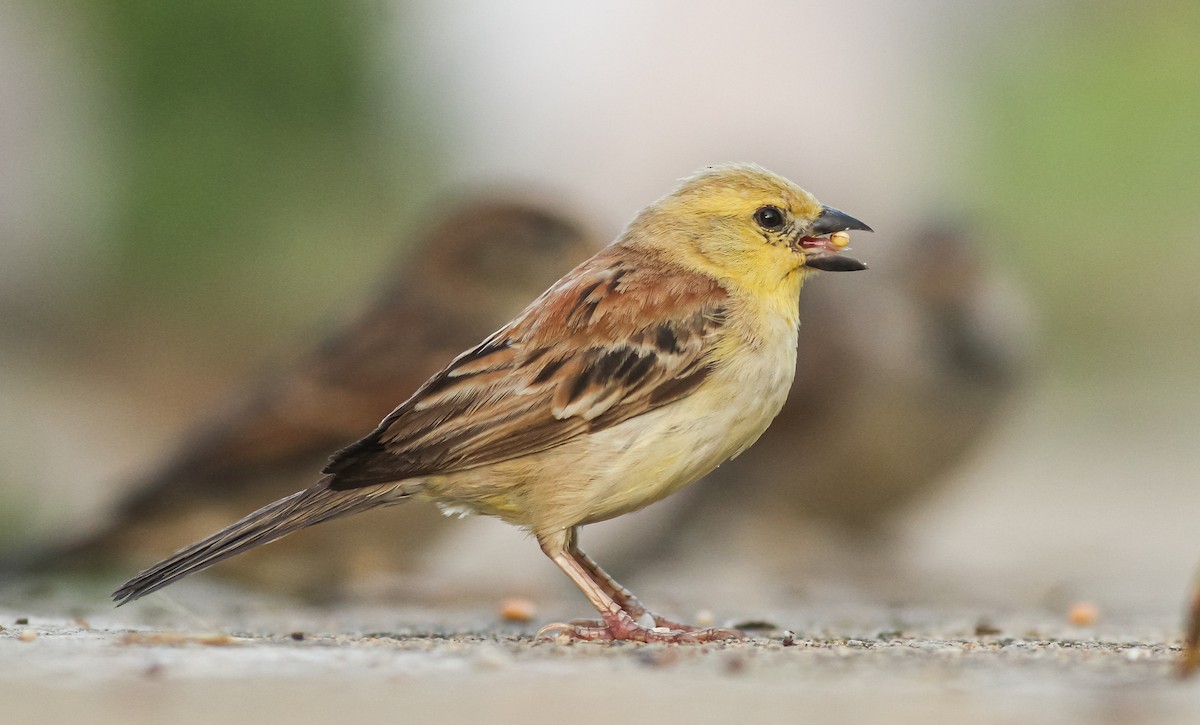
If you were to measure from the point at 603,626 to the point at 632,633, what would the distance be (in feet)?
1.06

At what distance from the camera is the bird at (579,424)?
13.2 ft

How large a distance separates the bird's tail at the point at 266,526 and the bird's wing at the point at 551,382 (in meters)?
0.05

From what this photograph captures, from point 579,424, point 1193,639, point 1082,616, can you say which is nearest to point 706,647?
point 579,424

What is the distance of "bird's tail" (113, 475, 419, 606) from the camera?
3.97 meters

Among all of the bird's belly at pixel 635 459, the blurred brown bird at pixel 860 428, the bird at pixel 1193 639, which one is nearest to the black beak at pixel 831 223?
the bird's belly at pixel 635 459

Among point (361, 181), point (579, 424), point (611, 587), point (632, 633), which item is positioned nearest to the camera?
point (632, 633)

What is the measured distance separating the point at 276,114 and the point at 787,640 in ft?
34.4

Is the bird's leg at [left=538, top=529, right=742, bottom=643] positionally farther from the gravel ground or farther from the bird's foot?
the gravel ground

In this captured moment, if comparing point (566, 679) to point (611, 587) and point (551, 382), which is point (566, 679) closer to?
point (551, 382)

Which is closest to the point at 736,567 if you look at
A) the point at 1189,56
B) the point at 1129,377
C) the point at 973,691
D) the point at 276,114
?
the point at 973,691

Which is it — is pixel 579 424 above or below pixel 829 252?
below

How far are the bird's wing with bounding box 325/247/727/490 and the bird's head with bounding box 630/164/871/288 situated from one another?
220 mm

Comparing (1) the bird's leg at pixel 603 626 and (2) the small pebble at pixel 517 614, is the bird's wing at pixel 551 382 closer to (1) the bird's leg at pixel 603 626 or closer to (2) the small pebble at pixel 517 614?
(1) the bird's leg at pixel 603 626

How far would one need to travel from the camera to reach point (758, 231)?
4.56 m
